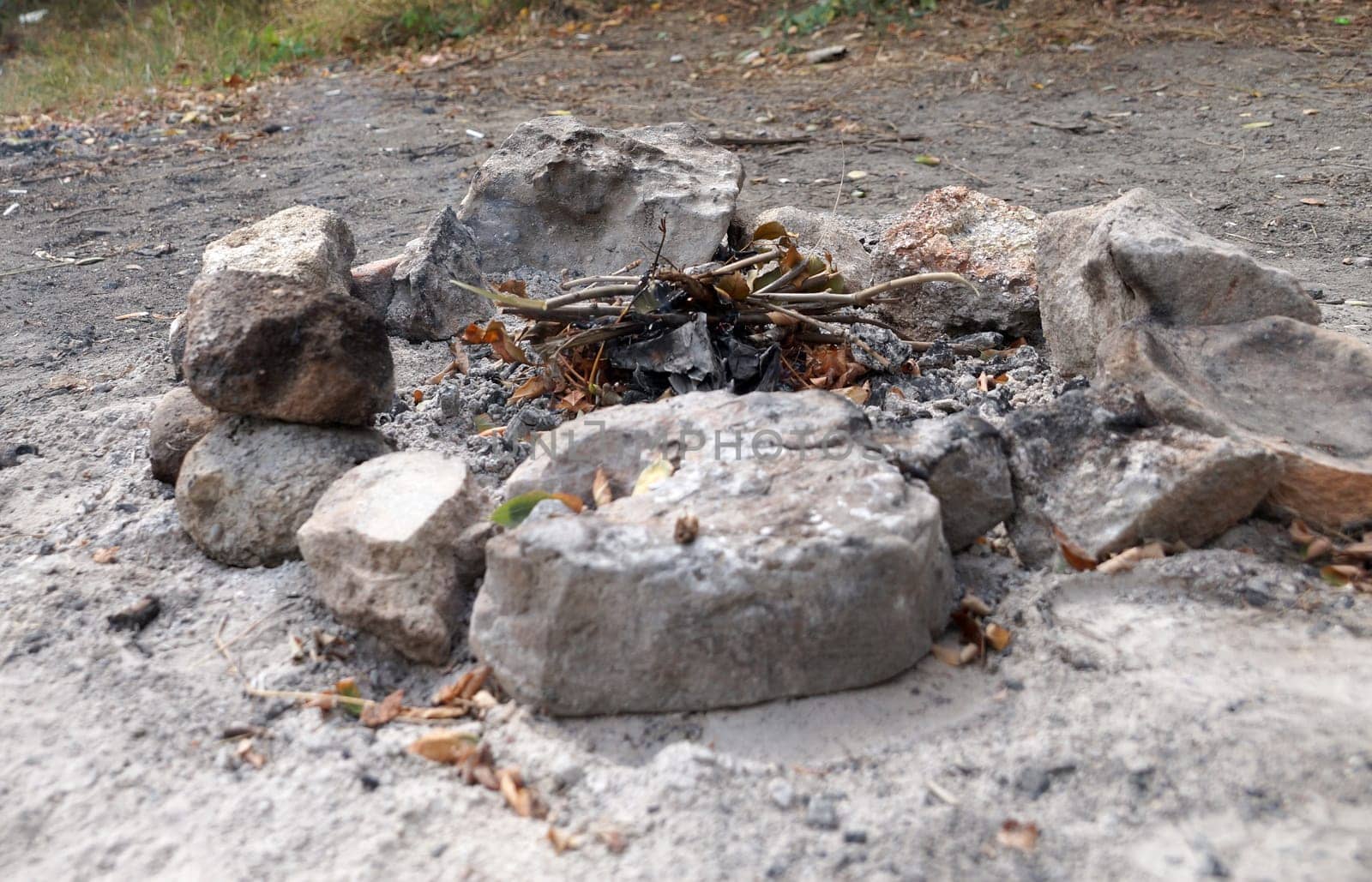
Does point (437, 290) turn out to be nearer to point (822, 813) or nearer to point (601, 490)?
point (601, 490)

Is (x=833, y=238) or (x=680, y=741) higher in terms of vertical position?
(x=833, y=238)

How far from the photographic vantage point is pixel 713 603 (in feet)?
6.27

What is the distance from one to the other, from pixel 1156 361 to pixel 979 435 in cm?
46

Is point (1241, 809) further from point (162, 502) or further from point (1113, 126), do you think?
point (1113, 126)

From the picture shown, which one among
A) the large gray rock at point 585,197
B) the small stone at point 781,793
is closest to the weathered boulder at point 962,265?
the large gray rock at point 585,197

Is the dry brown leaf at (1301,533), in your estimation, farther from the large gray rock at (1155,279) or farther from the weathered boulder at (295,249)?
the weathered boulder at (295,249)

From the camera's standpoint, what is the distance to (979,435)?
2312 mm

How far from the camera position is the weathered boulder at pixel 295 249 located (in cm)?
316

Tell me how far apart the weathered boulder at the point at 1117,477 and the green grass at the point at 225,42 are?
23.8 ft

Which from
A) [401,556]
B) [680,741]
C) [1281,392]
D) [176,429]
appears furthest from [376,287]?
[1281,392]

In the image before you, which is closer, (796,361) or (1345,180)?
(796,361)

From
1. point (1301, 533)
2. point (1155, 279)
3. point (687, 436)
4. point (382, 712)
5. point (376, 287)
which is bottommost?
point (382, 712)

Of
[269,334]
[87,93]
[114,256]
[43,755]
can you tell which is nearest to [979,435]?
[269,334]

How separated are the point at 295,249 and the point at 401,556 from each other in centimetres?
142
